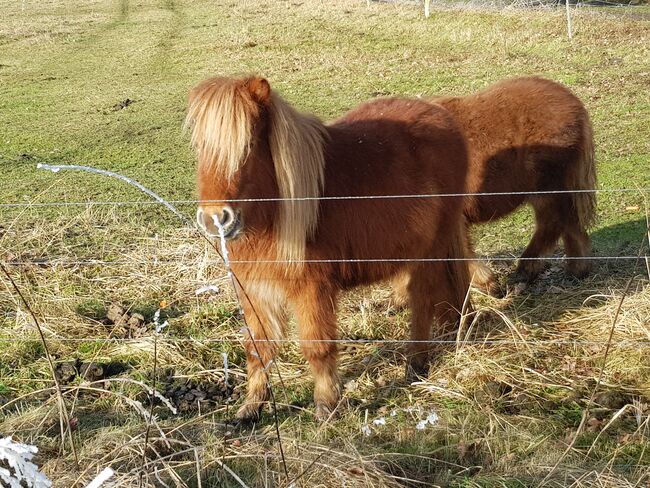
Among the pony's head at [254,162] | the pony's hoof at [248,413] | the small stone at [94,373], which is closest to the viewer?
the pony's head at [254,162]

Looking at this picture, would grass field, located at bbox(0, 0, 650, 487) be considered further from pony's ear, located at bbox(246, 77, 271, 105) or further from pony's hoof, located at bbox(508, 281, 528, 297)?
pony's ear, located at bbox(246, 77, 271, 105)

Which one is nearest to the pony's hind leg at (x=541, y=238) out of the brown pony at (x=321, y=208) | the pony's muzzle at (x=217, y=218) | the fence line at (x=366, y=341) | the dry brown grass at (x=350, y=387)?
the dry brown grass at (x=350, y=387)

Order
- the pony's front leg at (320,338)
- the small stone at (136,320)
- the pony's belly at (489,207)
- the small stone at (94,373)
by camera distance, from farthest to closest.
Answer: the pony's belly at (489,207)
the small stone at (136,320)
the small stone at (94,373)
the pony's front leg at (320,338)

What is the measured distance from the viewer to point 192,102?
3.38m

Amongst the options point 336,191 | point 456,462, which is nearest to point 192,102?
point 336,191

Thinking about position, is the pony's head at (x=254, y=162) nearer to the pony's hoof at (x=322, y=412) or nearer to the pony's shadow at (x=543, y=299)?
the pony's hoof at (x=322, y=412)

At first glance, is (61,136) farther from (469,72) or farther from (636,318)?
(636,318)

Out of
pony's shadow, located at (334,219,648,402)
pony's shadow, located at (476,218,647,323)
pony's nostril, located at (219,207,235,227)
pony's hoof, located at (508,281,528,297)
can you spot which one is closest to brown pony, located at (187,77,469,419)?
pony's nostril, located at (219,207,235,227)

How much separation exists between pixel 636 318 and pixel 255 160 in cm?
259

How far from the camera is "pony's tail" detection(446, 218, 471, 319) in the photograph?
14.2 ft

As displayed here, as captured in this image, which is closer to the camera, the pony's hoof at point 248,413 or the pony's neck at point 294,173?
the pony's neck at point 294,173

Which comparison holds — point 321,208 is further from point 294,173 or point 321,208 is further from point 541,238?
point 541,238

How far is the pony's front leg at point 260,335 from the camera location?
366cm

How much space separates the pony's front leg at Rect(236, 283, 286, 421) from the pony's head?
0.90 feet
